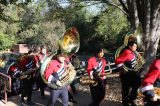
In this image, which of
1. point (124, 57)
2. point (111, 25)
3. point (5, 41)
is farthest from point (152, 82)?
point (5, 41)

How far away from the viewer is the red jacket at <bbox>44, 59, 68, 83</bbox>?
9.10 m

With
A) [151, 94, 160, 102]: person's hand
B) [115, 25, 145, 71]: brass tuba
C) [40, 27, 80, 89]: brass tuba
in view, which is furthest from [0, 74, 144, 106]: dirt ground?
[151, 94, 160, 102]: person's hand

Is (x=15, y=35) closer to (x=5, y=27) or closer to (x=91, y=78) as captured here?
(x=5, y=27)

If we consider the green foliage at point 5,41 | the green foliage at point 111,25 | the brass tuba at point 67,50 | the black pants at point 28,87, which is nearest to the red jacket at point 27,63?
the black pants at point 28,87

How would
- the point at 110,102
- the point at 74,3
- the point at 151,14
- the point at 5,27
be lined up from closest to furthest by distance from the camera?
the point at 110,102, the point at 151,14, the point at 74,3, the point at 5,27

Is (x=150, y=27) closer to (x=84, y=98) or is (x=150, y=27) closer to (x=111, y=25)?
(x=84, y=98)

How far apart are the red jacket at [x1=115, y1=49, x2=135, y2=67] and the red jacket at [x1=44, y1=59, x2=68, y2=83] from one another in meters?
1.42

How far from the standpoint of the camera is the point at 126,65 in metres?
10.1

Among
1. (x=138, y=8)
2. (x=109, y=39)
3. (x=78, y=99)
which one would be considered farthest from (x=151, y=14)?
(x=109, y=39)

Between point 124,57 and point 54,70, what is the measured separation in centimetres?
183

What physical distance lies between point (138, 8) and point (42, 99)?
568 cm

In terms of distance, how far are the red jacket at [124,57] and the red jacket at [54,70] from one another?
55.7 inches

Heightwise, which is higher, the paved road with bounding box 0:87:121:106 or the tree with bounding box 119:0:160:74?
the tree with bounding box 119:0:160:74

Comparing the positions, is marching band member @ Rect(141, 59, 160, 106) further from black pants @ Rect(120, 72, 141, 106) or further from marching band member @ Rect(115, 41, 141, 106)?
black pants @ Rect(120, 72, 141, 106)
